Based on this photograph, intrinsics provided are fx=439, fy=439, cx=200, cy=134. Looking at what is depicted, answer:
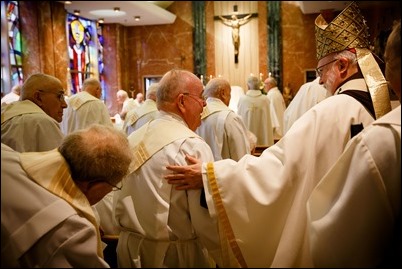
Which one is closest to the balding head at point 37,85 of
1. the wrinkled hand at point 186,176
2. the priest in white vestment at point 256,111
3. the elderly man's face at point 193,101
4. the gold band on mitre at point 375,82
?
the elderly man's face at point 193,101

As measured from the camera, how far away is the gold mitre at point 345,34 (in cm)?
269

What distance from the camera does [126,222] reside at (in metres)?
2.41

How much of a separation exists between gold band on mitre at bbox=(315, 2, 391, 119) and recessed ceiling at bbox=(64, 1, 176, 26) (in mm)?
9725

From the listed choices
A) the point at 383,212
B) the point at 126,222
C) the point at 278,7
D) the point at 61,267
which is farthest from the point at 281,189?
the point at 278,7

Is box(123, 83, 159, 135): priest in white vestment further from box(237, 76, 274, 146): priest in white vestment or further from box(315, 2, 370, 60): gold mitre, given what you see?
box(237, 76, 274, 146): priest in white vestment

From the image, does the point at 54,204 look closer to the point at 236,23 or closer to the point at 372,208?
the point at 372,208

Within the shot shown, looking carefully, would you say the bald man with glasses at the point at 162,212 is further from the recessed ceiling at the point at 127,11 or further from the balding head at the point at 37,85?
the recessed ceiling at the point at 127,11

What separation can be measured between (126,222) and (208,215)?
0.48 metres

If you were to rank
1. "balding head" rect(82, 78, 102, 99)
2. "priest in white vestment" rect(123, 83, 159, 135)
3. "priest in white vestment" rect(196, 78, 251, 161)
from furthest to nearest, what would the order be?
"balding head" rect(82, 78, 102, 99)
"priest in white vestment" rect(123, 83, 159, 135)
"priest in white vestment" rect(196, 78, 251, 161)

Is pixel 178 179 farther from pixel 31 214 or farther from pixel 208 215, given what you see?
pixel 31 214

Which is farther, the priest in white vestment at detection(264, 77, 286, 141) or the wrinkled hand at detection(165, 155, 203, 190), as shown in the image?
the priest in white vestment at detection(264, 77, 286, 141)

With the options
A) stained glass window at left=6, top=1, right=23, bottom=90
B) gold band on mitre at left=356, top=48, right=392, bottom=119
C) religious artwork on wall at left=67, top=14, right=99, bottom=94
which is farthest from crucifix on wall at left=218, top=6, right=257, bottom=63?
gold band on mitre at left=356, top=48, right=392, bottom=119

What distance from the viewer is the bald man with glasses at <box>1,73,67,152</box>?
11.5ft

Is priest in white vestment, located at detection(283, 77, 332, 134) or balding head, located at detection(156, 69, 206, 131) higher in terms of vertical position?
balding head, located at detection(156, 69, 206, 131)
